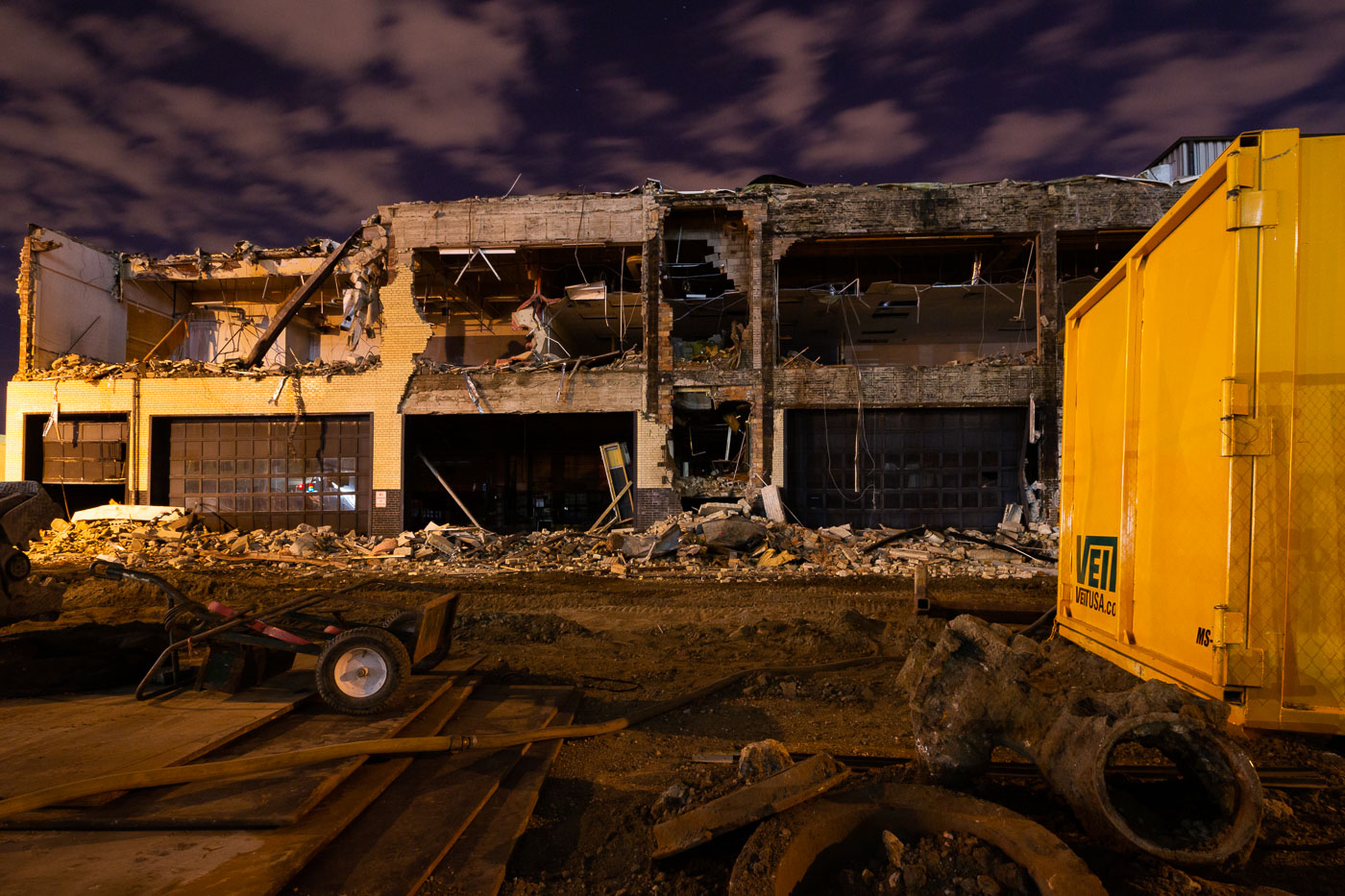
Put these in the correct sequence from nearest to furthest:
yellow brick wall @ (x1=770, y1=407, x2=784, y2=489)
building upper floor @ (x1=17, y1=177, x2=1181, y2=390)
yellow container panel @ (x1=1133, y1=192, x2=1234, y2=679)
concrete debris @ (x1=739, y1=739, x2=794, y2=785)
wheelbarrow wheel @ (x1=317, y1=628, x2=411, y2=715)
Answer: yellow container panel @ (x1=1133, y1=192, x2=1234, y2=679) < concrete debris @ (x1=739, y1=739, x2=794, y2=785) < wheelbarrow wheel @ (x1=317, y1=628, x2=411, y2=715) < yellow brick wall @ (x1=770, y1=407, x2=784, y2=489) < building upper floor @ (x1=17, y1=177, x2=1181, y2=390)

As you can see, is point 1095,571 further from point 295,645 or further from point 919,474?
point 919,474

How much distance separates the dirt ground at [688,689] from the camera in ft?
8.42

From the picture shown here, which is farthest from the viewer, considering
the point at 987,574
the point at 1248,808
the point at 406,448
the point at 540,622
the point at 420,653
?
the point at 406,448

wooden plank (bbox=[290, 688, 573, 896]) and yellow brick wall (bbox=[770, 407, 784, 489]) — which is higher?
yellow brick wall (bbox=[770, 407, 784, 489])

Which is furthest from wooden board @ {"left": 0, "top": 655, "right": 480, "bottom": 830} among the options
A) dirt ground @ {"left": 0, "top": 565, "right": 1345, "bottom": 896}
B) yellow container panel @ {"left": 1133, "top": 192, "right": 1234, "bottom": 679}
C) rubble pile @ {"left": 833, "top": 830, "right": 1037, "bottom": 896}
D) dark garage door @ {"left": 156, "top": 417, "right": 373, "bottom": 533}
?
dark garage door @ {"left": 156, "top": 417, "right": 373, "bottom": 533}

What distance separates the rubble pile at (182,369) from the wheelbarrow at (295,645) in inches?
478

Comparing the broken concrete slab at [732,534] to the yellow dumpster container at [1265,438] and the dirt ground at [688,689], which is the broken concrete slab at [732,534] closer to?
the dirt ground at [688,689]

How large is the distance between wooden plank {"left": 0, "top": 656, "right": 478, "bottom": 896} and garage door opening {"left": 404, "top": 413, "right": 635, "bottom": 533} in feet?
53.3

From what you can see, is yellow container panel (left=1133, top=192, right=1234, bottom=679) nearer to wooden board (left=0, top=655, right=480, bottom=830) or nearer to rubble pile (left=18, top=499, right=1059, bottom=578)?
wooden board (left=0, top=655, right=480, bottom=830)

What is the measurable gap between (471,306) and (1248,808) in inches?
797

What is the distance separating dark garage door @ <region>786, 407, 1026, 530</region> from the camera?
48.7 ft

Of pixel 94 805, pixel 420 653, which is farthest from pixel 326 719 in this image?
pixel 94 805

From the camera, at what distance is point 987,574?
11.6m

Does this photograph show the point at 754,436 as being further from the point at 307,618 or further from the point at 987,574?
the point at 307,618
